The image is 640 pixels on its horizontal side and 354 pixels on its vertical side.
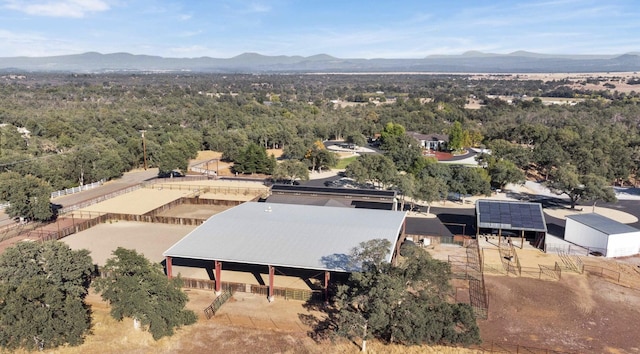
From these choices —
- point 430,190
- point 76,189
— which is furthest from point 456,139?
point 76,189

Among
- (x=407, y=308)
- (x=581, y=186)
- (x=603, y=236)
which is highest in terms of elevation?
(x=407, y=308)

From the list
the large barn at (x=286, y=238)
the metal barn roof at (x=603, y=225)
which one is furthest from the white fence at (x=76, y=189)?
the metal barn roof at (x=603, y=225)

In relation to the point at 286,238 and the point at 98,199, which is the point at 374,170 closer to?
the point at 286,238

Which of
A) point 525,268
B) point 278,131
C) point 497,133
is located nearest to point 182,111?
point 278,131

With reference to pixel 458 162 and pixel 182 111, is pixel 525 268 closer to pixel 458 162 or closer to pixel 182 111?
pixel 458 162

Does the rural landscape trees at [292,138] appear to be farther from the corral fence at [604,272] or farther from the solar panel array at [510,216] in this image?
the corral fence at [604,272]
